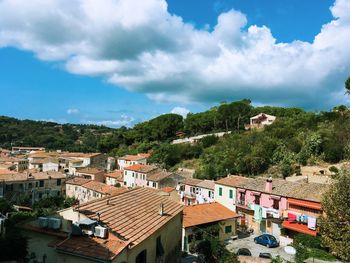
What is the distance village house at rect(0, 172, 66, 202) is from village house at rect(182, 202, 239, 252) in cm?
3362

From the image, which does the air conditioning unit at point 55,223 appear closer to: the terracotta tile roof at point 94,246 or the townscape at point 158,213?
the townscape at point 158,213

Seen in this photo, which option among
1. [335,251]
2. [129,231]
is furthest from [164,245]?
[335,251]

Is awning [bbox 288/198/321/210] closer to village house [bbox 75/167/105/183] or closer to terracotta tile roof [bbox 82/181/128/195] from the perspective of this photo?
terracotta tile roof [bbox 82/181/128/195]

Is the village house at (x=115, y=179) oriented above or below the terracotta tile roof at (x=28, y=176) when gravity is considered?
below

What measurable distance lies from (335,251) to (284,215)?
8425mm

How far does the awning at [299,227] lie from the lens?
102ft

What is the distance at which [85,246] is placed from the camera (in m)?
11.7

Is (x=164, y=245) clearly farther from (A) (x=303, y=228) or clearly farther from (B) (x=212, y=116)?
(B) (x=212, y=116)

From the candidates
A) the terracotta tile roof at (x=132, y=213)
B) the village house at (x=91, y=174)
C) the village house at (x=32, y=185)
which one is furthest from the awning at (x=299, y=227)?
the village house at (x=91, y=174)

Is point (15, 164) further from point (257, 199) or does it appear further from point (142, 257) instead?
point (142, 257)

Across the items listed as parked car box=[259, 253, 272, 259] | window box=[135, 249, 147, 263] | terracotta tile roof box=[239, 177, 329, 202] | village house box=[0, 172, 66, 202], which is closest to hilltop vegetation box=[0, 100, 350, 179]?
terracotta tile roof box=[239, 177, 329, 202]

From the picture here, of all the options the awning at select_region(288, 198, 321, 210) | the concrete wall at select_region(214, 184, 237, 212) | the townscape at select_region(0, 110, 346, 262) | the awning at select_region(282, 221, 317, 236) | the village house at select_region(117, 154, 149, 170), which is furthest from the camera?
the village house at select_region(117, 154, 149, 170)

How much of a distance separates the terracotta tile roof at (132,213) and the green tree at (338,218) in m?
15.2

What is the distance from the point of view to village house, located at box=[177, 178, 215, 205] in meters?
50.3
